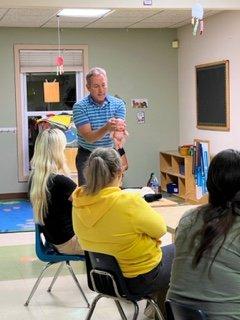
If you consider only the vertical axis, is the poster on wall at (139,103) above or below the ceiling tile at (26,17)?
below

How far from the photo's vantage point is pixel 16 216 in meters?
7.28

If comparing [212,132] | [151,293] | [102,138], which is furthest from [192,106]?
[151,293]

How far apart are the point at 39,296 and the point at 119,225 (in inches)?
62.6

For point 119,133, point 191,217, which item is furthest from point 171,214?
point 191,217

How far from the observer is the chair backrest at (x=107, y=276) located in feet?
8.96

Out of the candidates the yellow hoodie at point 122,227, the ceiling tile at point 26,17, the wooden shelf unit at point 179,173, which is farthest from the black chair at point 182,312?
the wooden shelf unit at point 179,173

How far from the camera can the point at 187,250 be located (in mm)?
1830

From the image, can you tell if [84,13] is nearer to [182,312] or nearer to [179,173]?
[179,173]

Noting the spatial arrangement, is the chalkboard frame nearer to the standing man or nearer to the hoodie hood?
the standing man

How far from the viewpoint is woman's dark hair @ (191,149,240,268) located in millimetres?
1745

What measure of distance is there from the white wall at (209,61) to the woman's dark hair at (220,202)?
18.6 ft

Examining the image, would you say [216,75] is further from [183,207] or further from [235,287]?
[235,287]

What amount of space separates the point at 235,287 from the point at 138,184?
24.5ft

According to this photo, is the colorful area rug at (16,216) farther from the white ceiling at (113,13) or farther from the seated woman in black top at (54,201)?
the seated woman in black top at (54,201)
